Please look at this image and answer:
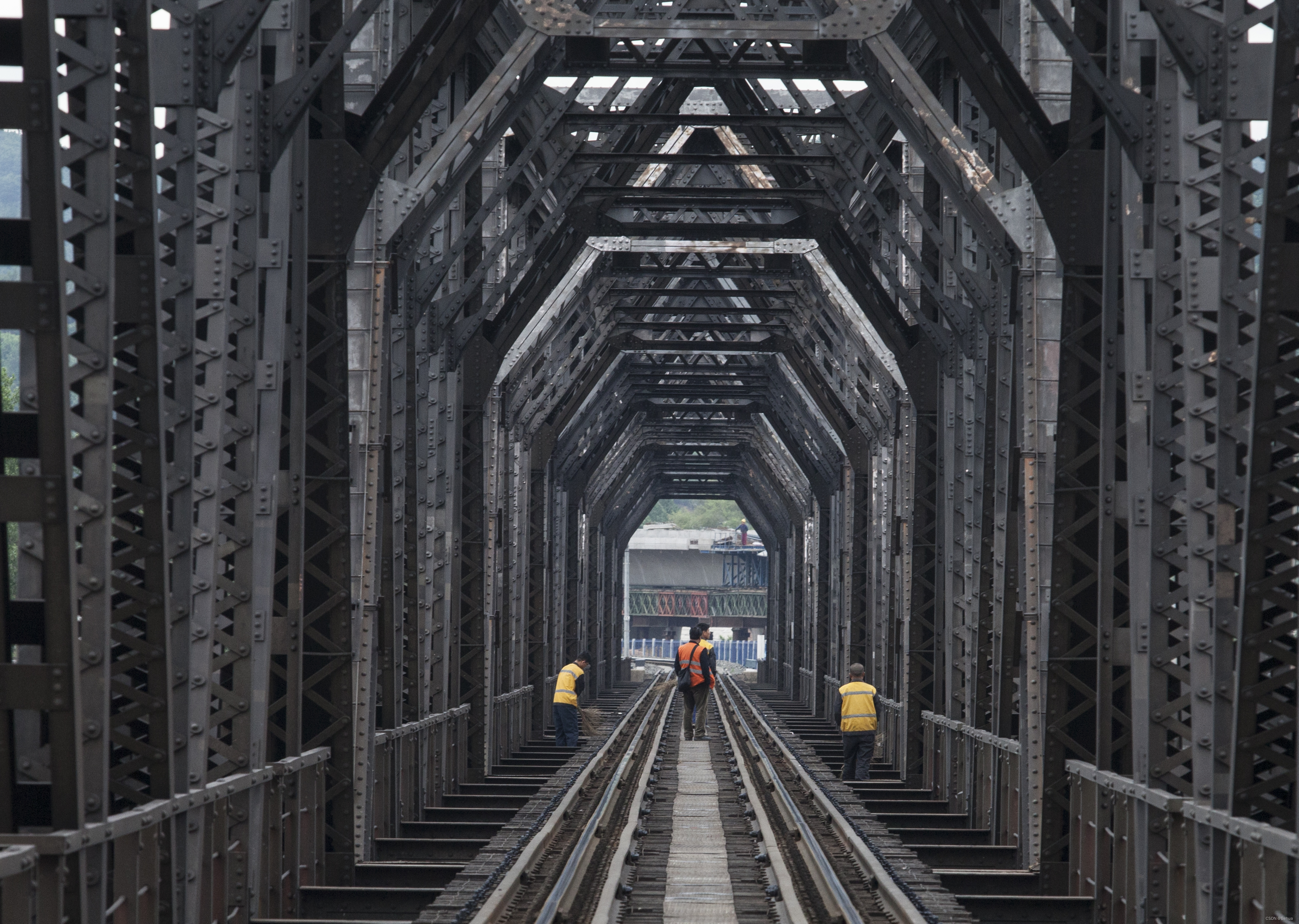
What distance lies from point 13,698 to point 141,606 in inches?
50.1

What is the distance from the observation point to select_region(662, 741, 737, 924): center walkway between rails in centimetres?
1080

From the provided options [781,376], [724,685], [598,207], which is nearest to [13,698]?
[598,207]

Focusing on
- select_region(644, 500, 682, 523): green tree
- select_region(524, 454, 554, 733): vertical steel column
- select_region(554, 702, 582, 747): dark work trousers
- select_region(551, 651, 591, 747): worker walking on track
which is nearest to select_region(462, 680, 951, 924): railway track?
select_region(551, 651, 591, 747): worker walking on track

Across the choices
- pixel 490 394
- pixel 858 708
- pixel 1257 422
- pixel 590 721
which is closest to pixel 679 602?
pixel 590 721

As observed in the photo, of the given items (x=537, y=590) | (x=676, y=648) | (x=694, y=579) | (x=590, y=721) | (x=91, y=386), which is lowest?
(x=676, y=648)

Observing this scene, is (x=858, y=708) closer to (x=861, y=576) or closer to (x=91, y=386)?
(x=861, y=576)

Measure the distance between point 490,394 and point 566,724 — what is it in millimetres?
6637

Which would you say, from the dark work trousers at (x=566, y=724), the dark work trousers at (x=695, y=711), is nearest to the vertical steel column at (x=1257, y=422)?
the dark work trousers at (x=566, y=724)

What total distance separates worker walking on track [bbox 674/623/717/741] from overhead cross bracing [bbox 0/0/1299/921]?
174 inches

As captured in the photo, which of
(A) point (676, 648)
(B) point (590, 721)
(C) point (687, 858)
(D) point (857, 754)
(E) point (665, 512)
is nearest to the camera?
(C) point (687, 858)

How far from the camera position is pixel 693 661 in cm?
2567

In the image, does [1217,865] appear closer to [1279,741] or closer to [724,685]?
[1279,741]

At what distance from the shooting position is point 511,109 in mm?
14930

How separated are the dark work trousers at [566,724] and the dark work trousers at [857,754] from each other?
6864 mm
